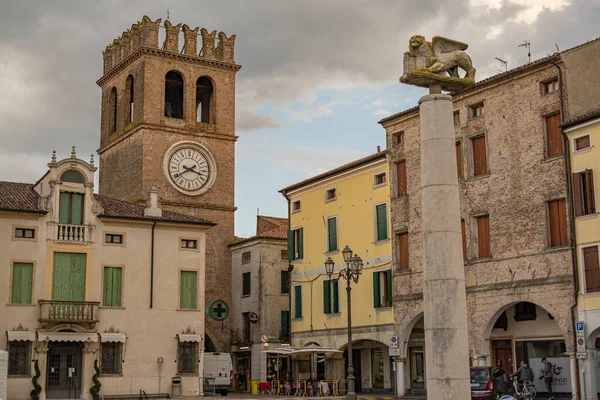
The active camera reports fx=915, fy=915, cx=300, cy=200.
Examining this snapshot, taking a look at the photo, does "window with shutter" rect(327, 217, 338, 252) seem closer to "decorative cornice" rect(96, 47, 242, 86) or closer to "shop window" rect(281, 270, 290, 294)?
"shop window" rect(281, 270, 290, 294)

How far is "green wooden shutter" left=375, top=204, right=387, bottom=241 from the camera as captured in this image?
43.0 meters

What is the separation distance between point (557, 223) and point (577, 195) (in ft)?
5.23

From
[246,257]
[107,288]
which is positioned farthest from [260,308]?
[107,288]

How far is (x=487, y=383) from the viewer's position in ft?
99.1

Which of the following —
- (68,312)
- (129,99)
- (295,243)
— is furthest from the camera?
(129,99)

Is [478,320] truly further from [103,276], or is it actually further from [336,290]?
[103,276]

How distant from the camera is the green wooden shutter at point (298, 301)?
49.1m

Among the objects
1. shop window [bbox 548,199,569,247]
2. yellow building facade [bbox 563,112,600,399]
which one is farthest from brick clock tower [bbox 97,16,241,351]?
yellow building facade [bbox 563,112,600,399]

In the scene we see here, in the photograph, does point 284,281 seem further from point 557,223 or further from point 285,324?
point 557,223

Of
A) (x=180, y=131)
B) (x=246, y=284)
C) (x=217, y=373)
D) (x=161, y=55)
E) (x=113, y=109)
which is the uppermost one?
(x=161, y=55)

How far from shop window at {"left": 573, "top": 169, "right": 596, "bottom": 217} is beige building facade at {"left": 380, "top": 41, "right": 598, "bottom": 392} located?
515 mm

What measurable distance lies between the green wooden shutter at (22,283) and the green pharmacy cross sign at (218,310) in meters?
16.3

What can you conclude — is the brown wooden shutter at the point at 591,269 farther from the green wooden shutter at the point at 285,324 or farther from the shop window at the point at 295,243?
the green wooden shutter at the point at 285,324

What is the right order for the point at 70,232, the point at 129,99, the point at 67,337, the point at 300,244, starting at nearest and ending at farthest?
the point at 67,337, the point at 70,232, the point at 300,244, the point at 129,99
